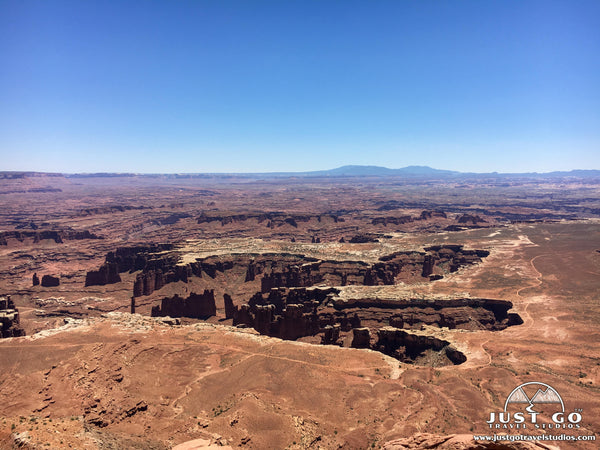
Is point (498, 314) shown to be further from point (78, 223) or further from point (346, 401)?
point (78, 223)

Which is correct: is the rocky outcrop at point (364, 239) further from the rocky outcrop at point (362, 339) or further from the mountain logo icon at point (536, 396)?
the mountain logo icon at point (536, 396)

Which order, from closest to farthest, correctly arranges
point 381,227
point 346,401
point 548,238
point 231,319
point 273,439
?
point 273,439, point 346,401, point 231,319, point 548,238, point 381,227

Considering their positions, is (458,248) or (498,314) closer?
(498,314)

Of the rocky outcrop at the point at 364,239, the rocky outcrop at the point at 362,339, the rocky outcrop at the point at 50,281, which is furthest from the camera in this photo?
the rocky outcrop at the point at 364,239

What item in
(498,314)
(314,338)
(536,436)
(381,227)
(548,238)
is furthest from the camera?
(381,227)

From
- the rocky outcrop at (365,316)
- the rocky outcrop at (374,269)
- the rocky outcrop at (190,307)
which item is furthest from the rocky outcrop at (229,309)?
the rocky outcrop at (374,269)

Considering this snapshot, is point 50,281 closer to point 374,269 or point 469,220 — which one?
point 374,269

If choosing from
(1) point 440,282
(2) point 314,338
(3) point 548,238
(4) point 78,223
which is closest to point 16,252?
(4) point 78,223
